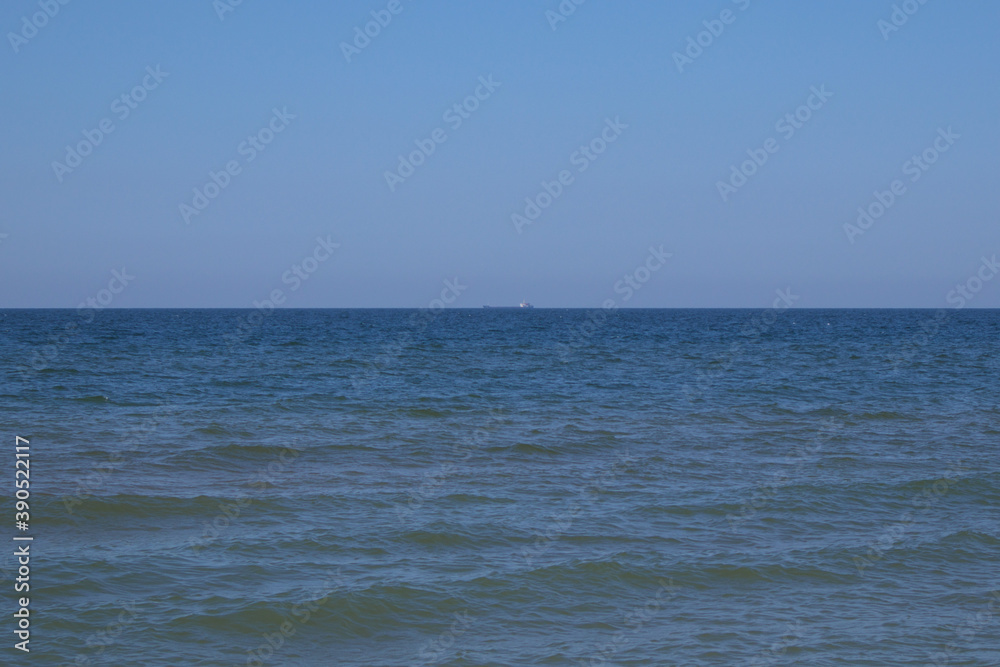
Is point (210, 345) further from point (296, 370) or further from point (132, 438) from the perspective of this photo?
point (132, 438)

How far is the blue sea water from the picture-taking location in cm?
666

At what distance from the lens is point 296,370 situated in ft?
95.6

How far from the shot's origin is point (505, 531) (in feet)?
30.6

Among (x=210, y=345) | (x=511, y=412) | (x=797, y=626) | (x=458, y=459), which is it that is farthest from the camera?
(x=210, y=345)

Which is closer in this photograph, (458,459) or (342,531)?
(342,531)

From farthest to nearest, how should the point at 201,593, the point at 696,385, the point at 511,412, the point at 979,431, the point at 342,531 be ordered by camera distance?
the point at 696,385, the point at 511,412, the point at 979,431, the point at 342,531, the point at 201,593

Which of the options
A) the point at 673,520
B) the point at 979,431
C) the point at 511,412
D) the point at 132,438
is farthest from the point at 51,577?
the point at 979,431

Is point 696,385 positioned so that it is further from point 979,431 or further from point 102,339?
point 102,339

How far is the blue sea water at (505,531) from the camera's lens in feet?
21.8

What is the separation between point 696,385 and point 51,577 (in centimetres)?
2009

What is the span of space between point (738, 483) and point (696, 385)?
45.1 feet

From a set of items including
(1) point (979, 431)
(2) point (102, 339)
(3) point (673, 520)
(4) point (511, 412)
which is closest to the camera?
(3) point (673, 520)

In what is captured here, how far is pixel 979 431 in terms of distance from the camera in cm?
1689

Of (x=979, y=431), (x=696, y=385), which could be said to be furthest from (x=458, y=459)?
(x=696, y=385)
